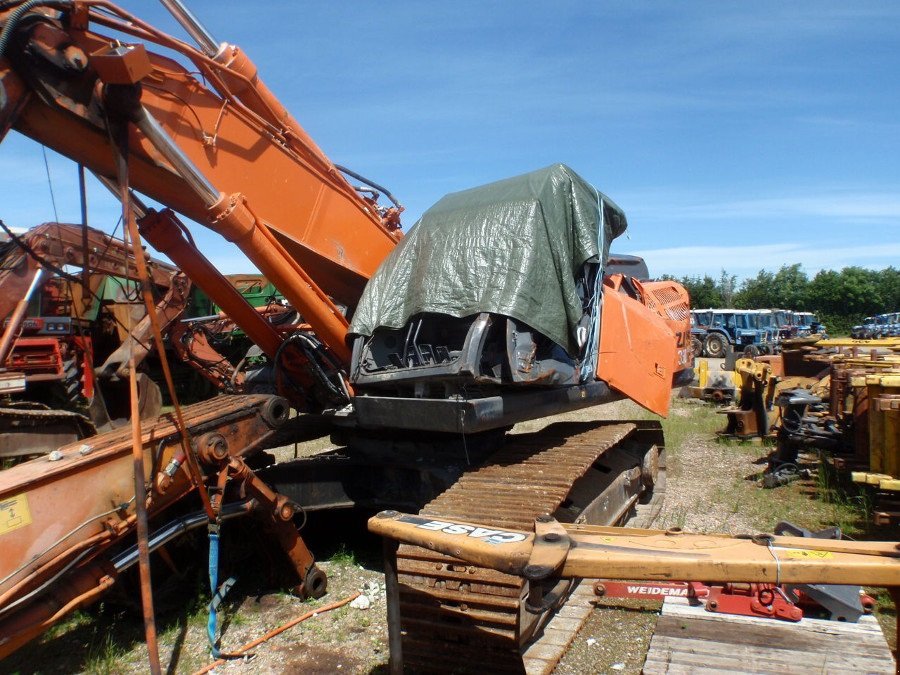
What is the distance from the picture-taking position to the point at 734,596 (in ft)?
12.9

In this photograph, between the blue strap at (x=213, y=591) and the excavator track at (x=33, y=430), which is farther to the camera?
the excavator track at (x=33, y=430)

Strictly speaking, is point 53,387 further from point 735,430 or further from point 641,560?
point 641,560

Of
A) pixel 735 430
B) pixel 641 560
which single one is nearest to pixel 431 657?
pixel 641 560

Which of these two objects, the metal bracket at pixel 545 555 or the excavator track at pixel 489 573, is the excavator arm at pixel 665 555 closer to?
the metal bracket at pixel 545 555

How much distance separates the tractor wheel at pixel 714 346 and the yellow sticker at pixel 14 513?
29122mm

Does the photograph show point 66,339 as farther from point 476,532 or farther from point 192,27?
point 476,532

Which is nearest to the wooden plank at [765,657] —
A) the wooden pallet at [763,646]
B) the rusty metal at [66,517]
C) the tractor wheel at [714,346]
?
the wooden pallet at [763,646]

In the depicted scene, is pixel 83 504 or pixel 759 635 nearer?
pixel 83 504

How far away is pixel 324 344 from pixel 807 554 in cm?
376

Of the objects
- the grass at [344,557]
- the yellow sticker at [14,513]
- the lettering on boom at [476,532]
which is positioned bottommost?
the grass at [344,557]

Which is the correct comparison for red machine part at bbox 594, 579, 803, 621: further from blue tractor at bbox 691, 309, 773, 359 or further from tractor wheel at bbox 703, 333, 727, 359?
tractor wheel at bbox 703, 333, 727, 359

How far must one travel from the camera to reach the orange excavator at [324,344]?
3.43m

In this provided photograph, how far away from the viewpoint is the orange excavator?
3432 millimetres

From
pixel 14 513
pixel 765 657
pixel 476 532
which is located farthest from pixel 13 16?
pixel 765 657
